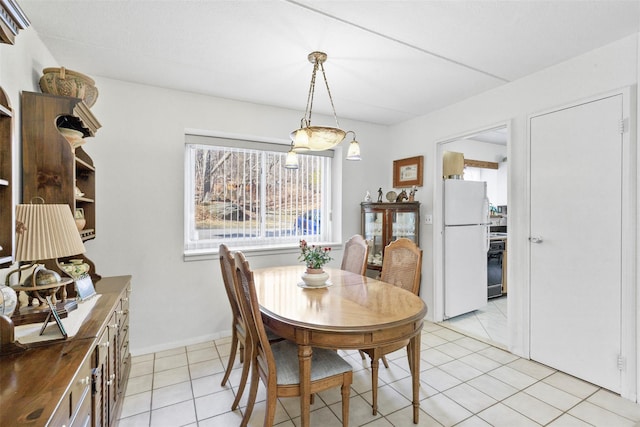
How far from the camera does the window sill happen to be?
3025mm

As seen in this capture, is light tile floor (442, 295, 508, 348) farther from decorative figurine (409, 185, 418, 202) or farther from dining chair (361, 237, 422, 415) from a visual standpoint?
decorative figurine (409, 185, 418, 202)

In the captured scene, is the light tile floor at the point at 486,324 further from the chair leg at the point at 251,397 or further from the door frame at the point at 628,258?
the chair leg at the point at 251,397

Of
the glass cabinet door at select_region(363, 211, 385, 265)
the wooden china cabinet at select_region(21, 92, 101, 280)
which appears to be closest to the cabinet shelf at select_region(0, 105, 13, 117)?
the wooden china cabinet at select_region(21, 92, 101, 280)

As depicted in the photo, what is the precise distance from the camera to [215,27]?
1960mm

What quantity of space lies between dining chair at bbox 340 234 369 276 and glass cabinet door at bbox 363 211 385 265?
779 mm

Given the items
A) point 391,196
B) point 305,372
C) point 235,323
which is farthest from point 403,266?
point 391,196

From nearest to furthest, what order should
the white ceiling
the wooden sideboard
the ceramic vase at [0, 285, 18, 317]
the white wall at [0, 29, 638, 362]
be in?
the wooden sideboard → the ceramic vase at [0, 285, 18, 317] → the white ceiling → the white wall at [0, 29, 638, 362]

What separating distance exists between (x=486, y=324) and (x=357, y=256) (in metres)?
1.87

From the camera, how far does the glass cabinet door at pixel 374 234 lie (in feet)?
12.3

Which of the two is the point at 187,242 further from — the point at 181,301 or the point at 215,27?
the point at 215,27

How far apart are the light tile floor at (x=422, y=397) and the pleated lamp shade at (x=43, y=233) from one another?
50.4 inches

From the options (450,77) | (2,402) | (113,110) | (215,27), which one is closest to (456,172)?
(450,77)

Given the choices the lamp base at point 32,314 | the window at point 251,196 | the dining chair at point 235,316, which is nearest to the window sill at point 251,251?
the window at point 251,196

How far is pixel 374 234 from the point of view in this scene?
385 centimetres
